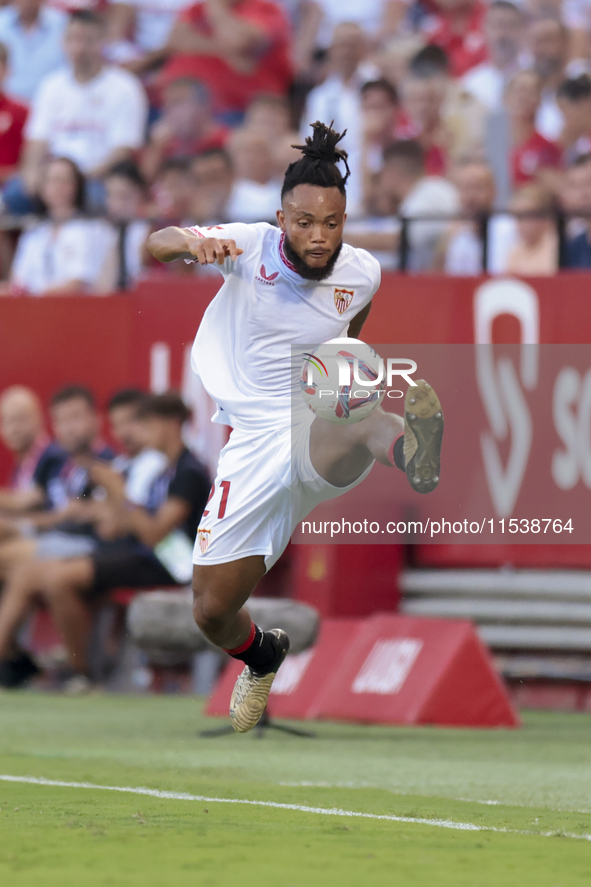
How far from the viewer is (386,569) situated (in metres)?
11.1

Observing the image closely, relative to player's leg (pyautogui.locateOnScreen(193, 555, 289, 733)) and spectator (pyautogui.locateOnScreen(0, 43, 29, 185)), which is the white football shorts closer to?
player's leg (pyautogui.locateOnScreen(193, 555, 289, 733))

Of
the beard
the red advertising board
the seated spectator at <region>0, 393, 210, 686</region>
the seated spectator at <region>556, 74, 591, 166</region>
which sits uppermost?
the seated spectator at <region>556, 74, 591, 166</region>

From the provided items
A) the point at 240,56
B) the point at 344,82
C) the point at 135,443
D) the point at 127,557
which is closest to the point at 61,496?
the point at 135,443

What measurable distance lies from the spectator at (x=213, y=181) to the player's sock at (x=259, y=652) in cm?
632

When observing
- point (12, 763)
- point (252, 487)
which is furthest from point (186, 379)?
point (252, 487)

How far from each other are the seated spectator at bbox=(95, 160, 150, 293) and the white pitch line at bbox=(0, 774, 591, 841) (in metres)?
6.32

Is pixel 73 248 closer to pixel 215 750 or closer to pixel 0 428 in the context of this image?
pixel 0 428

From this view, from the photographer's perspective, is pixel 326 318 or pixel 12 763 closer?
pixel 326 318

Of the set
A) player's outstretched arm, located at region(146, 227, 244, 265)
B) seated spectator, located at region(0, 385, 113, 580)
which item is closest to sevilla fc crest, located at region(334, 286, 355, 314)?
player's outstretched arm, located at region(146, 227, 244, 265)

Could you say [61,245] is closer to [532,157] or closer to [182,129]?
[182,129]

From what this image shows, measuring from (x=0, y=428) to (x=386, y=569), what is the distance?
3.71 metres

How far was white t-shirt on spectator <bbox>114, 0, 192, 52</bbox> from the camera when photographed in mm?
15367

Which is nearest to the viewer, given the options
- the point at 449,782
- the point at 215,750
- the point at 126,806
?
the point at 126,806

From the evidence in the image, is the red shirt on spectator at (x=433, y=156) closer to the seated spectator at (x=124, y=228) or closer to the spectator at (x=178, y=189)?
the spectator at (x=178, y=189)
